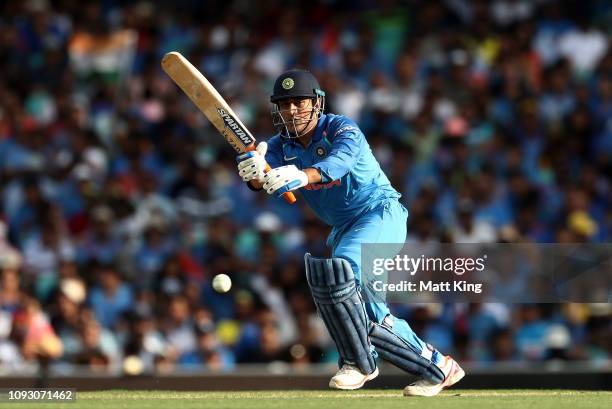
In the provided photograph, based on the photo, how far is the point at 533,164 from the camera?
1078 centimetres

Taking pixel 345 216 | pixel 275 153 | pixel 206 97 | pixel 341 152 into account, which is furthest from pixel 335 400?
pixel 206 97

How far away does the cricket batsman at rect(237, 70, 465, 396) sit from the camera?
616 cm

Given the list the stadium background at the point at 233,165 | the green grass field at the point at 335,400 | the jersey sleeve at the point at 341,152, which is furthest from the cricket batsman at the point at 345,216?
the stadium background at the point at 233,165

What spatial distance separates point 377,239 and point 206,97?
125 centimetres

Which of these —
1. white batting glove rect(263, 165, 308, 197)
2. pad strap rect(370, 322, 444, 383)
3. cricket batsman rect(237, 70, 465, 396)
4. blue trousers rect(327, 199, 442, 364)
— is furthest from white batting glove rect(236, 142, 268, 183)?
pad strap rect(370, 322, 444, 383)

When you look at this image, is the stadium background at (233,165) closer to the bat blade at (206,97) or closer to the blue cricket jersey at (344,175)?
the blue cricket jersey at (344,175)

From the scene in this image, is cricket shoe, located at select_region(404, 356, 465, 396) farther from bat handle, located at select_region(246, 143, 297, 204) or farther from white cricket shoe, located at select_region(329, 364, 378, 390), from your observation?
bat handle, located at select_region(246, 143, 297, 204)

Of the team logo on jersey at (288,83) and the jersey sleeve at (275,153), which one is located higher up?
the team logo on jersey at (288,83)

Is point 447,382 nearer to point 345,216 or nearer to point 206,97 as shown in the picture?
point 345,216

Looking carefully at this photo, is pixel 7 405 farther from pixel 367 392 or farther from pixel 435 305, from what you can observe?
pixel 435 305

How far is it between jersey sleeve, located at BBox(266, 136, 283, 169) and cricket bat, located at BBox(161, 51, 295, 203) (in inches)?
5.0

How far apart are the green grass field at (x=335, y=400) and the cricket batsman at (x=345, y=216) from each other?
0.18 metres

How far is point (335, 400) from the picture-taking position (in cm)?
623

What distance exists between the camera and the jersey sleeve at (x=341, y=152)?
19.9 ft
